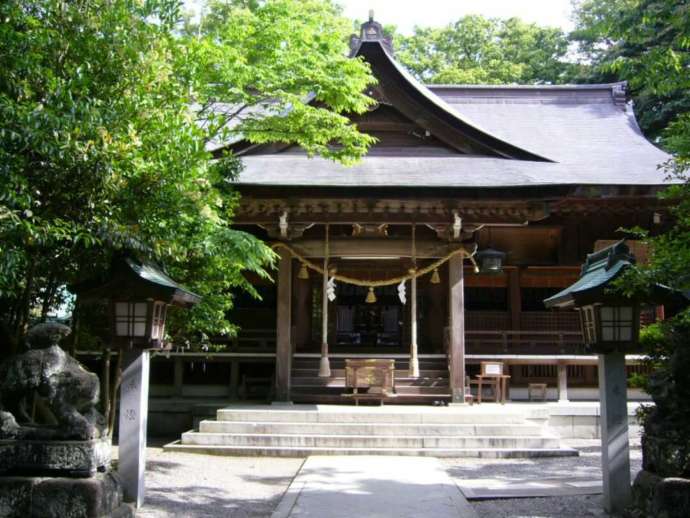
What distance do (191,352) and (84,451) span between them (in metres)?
7.89

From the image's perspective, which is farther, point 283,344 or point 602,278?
point 283,344

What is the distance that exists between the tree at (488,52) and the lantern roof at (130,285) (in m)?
27.1

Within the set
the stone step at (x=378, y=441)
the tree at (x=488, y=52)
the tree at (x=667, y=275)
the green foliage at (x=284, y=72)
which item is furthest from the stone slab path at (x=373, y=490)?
the tree at (x=488, y=52)

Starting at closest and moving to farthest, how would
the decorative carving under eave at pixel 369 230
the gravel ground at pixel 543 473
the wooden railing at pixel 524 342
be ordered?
the gravel ground at pixel 543 473 → the decorative carving under eave at pixel 369 230 → the wooden railing at pixel 524 342

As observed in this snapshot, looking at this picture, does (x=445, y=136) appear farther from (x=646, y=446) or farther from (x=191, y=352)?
(x=646, y=446)

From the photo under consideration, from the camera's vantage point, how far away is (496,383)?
13.6m

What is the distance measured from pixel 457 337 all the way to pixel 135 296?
295 inches

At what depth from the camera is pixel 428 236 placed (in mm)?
14367

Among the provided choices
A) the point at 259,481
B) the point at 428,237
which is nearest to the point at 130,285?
the point at 259,481

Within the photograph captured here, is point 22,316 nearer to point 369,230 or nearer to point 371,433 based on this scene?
point 371,433

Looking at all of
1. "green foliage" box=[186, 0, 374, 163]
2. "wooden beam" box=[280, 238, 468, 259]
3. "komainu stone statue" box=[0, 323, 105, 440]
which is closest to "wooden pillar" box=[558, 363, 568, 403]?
"wooden beam" box=[280, 238, 468, 259]

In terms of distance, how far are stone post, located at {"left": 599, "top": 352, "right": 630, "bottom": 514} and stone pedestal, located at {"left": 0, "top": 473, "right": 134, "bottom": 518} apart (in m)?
4.89

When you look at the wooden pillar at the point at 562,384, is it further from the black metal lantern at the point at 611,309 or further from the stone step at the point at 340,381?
the black metal lantern at the point at 611,309

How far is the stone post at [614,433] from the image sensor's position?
22.3 ft
